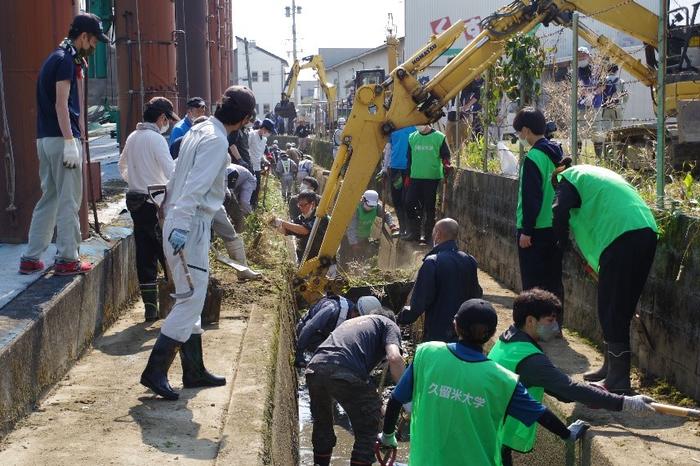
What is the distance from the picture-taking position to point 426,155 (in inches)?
538

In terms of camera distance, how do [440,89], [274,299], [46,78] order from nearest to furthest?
[46,78] → [274,299] → [440,89]

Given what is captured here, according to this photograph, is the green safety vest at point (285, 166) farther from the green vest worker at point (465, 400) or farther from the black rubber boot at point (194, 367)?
the green vest worker at point (465, 400)

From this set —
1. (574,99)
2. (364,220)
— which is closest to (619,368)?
(574,99)

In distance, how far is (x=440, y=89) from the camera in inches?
487

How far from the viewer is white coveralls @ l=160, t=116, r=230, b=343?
6.01m

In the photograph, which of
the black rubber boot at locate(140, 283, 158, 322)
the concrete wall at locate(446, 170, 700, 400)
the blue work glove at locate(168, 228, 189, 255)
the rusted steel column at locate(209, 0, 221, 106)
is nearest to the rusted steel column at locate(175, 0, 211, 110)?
the rusted steel column at locate(209, 0, 221, 106)

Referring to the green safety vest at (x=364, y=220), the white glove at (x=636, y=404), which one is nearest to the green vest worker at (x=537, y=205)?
the white glove at (x=636, y=404)

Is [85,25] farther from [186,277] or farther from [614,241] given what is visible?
[614,241]

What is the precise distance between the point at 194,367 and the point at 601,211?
283 cm

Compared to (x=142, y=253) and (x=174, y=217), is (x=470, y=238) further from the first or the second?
(x=174, y=217)

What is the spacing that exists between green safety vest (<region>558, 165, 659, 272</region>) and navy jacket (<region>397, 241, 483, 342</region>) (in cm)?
96

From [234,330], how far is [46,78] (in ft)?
8.38

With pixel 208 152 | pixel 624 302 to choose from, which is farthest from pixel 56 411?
pixel 624 302

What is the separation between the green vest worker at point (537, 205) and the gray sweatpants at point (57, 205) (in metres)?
3.38
